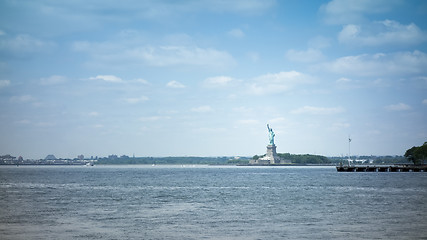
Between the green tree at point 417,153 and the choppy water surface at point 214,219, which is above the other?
the green tree at point 417,153

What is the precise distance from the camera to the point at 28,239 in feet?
90.0

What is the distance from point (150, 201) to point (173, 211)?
10498 millimetres

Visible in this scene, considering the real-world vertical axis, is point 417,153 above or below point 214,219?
above

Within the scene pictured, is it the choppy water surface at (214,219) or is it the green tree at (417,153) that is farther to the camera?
the green tree at (417,153)

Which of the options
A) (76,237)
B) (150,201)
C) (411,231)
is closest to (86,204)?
(150,201)

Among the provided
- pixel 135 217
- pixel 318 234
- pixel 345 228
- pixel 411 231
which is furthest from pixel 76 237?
pixel 411 231

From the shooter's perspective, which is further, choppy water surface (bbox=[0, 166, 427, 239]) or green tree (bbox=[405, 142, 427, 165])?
green tree (bbox=[405, 142, 427, 165])

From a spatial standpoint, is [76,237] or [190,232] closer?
[76,237]

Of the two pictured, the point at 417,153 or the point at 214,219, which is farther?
the point at 417,153

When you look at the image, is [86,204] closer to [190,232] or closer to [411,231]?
[190,232]

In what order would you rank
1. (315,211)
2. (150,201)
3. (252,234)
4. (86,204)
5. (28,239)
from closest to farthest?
1. (28,239)
2. (252,234)
3. (315,211)
4. (86,204)
5. (150,201)

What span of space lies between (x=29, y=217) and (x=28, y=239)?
10376 millimetres

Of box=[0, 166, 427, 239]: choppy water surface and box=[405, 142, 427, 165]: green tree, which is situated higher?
box=[405, 142, 427, 165]: green tree

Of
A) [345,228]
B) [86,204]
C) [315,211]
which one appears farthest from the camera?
[86,204]
